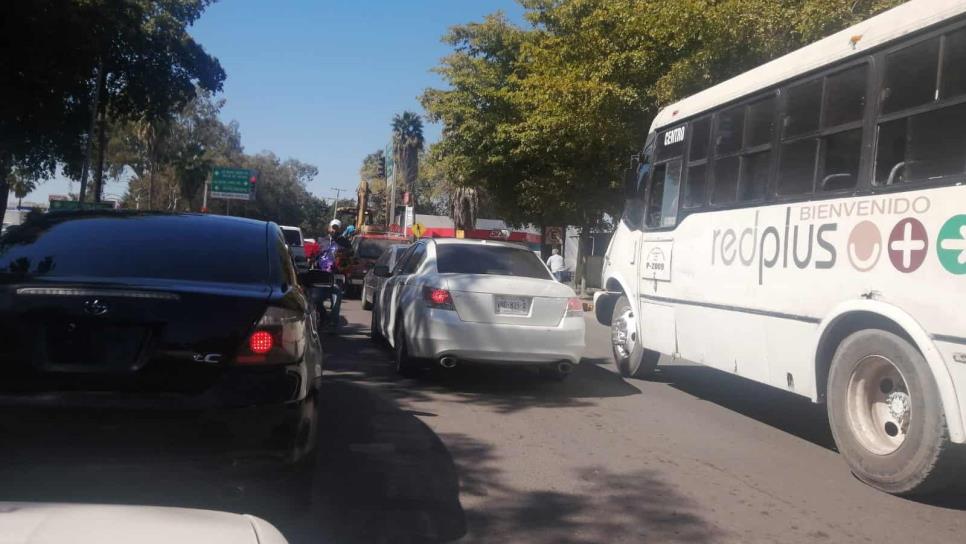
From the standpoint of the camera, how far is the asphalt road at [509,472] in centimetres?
376

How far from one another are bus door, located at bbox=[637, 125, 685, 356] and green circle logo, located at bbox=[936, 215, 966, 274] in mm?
3671

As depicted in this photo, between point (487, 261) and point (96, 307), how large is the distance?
5.68 meters

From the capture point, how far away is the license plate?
27.5 feet

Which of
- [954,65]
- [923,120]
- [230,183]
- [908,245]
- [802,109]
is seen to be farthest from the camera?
[230,183]

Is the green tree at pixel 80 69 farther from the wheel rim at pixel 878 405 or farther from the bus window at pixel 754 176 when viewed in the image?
the wheel rim at pixel 878 405

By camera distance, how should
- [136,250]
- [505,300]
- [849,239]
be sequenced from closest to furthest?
1. [136,250]
2. [849,239]
3. [505,300]

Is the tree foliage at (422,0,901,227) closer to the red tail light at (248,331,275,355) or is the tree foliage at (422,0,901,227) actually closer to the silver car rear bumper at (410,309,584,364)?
the silver car rear bumper at (410,309,584,364)

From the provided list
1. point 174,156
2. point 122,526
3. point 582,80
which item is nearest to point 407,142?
point 174,156

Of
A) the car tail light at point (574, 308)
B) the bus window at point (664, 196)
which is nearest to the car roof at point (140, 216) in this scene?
the car tail light at point (574, 308)

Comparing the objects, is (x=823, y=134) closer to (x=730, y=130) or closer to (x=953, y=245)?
(x=730, y=130)

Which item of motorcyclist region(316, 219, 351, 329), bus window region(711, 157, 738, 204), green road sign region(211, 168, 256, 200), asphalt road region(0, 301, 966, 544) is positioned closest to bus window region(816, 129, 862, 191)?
bus window region(711, 157, 738, 204)

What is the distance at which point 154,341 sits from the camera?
3.88 m

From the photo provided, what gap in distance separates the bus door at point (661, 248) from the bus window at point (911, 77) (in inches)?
127

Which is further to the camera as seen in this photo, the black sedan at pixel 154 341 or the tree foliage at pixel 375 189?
the tree foliage at pixel 375 189
